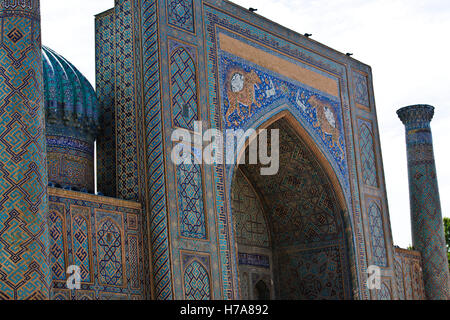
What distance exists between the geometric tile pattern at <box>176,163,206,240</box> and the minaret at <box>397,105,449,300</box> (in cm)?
536

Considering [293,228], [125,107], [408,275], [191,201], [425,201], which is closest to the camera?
[191,201]

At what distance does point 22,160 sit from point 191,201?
270 cm

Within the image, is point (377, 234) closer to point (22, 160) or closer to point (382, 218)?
point (382, 218)

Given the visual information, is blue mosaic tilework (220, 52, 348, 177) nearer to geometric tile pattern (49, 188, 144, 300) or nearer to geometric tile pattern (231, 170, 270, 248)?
geometric tile pattern (231, 170, 270, 248)

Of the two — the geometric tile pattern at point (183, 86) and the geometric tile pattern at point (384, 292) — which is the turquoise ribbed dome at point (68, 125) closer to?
the geometric tile pattern at point (183, 86)

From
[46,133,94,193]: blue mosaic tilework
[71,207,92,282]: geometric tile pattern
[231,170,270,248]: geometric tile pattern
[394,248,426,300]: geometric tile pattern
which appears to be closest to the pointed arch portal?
[231,170,270,248]: geometric tile pattern

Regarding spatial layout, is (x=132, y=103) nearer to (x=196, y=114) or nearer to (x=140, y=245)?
(x=196, y=114)

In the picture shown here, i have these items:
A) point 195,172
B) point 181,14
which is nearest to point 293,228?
point 195,172

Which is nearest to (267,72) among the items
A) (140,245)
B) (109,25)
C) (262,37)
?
A: (262,37)

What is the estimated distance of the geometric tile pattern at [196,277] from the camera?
26.7 ft

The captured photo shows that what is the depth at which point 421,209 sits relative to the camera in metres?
12.7

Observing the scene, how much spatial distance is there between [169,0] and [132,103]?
131 centimetres

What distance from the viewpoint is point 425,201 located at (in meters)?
12.7

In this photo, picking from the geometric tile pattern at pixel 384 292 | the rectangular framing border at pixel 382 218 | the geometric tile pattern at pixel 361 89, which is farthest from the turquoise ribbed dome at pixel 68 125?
the geometric tile pattern at pixel 361 89
